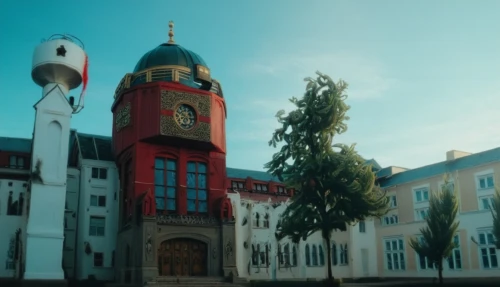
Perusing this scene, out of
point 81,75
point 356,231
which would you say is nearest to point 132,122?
point 81,75

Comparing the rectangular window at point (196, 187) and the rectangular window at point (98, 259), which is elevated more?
the rectangular window at point (196, 187)

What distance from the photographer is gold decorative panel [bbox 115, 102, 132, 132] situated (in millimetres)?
39531

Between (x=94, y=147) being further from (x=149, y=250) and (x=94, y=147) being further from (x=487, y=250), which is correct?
(x=487, y=250)

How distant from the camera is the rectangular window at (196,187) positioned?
1537 inches

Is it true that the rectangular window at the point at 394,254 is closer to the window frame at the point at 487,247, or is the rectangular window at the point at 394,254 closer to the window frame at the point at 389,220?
the window frame at the point at 389,220

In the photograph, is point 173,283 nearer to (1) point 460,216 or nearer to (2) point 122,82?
(2) point 122,82

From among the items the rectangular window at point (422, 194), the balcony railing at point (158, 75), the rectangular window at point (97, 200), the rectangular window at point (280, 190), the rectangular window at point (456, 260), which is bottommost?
the rectangular window at point (456, 260)

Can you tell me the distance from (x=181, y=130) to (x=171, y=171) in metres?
3.34

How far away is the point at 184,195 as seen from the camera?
38.4 metres

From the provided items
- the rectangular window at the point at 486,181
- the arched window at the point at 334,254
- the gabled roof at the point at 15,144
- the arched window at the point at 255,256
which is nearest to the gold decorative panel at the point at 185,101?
the arched window at the point at 255,256

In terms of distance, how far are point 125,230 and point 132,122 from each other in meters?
8.29

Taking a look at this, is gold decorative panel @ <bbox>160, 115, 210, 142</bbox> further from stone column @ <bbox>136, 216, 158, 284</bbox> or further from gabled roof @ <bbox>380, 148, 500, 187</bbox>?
gabled roof @ <bbox>380, 148, 500, 187</bbox>

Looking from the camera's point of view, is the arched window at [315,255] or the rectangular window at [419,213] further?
the arched window at [315,255]

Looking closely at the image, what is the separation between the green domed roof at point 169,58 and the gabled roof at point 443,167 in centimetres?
2214
